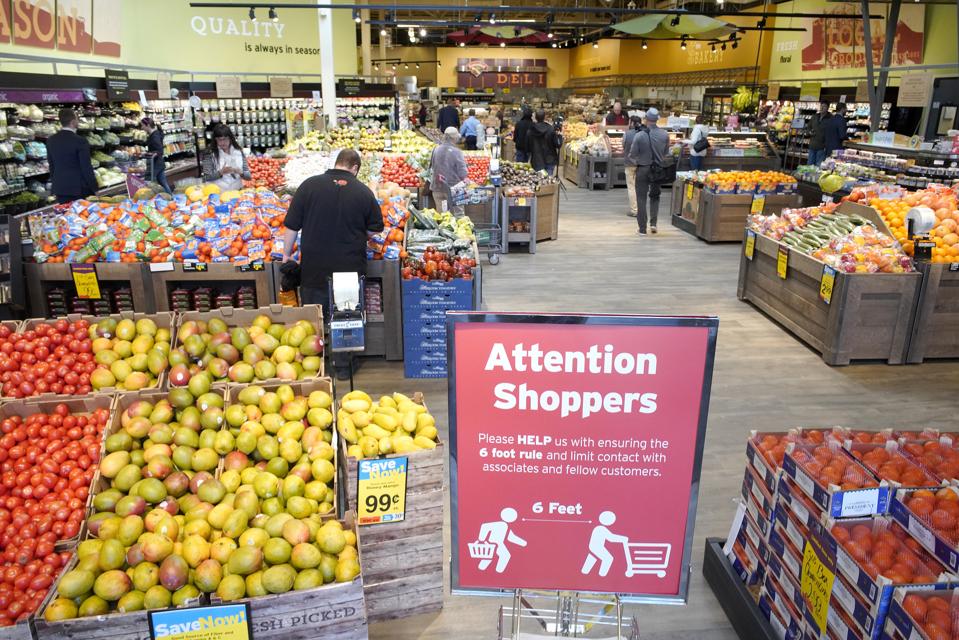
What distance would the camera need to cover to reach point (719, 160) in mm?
13734

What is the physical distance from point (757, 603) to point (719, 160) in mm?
12371

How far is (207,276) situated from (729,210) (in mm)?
7319

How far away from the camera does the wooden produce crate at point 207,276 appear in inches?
202

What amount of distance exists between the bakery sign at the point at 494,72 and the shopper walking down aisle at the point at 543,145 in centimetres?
2461

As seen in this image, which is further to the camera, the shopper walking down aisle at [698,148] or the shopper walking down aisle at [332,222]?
the shopper walking down aisle at [698,148]

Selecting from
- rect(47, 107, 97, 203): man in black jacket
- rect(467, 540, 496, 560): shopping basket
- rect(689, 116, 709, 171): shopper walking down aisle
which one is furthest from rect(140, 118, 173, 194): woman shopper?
rect(467, 540, 496, 560): shopping basket

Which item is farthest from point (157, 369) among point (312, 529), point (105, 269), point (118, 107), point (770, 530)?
point (118, 107)

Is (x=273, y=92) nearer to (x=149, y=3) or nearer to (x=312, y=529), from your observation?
(x=149, y=3)

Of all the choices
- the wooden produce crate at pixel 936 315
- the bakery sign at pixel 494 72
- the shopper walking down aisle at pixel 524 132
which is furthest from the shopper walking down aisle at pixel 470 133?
the bakery sign at pixel 494 72

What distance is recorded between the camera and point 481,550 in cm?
184

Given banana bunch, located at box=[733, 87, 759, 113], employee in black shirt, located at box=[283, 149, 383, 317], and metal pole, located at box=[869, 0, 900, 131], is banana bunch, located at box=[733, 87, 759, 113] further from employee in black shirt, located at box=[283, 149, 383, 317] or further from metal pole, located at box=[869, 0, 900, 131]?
employee in black shirt, located at box=[283, 149, 383, 317]

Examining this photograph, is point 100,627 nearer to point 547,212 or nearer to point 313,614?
point 313,614

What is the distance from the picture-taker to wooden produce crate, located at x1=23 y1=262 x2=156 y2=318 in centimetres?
Answer: 503

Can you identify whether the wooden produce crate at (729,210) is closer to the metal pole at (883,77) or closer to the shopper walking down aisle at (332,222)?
the metal pole at (883,77)
